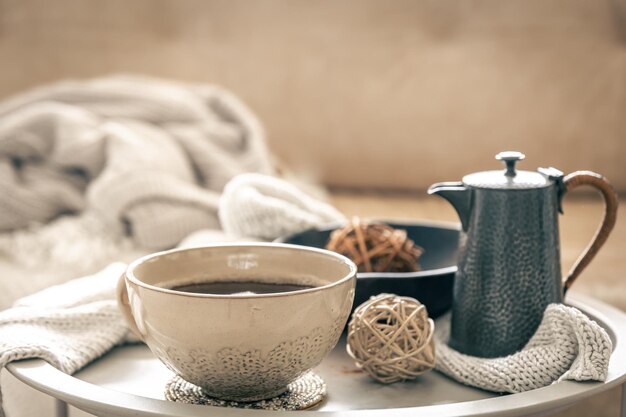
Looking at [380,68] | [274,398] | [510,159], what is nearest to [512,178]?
[510,159]

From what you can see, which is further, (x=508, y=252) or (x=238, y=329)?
(x=508, y=252)

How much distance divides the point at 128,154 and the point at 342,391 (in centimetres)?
71

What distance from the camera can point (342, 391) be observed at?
1.99 feet

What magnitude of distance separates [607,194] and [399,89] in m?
0.95

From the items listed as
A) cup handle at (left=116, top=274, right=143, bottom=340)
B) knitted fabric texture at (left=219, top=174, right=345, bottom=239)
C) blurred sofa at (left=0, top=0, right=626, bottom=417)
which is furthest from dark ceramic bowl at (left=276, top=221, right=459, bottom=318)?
blurred sofa at (left=0, top=0, right=626, bottom=417)

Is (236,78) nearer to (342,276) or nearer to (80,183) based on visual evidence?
(80,183)

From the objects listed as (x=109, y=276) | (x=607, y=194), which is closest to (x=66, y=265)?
(x=109, y=276)

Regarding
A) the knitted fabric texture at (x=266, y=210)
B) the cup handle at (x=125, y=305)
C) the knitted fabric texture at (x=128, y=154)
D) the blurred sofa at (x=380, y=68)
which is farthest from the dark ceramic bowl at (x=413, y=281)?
the blurred sofa at (x=380, y=68)

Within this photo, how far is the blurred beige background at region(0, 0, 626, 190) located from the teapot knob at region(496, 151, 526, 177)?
0.88 m

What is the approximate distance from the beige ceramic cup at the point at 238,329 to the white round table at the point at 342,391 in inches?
1.2

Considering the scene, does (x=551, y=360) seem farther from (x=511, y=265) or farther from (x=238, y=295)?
(x=238, y=295)

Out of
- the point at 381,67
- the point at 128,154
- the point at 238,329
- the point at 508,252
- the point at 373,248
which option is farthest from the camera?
the point at 381,67

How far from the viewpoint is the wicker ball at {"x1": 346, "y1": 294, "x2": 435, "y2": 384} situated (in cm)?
60

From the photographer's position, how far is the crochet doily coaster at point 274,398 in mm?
552
